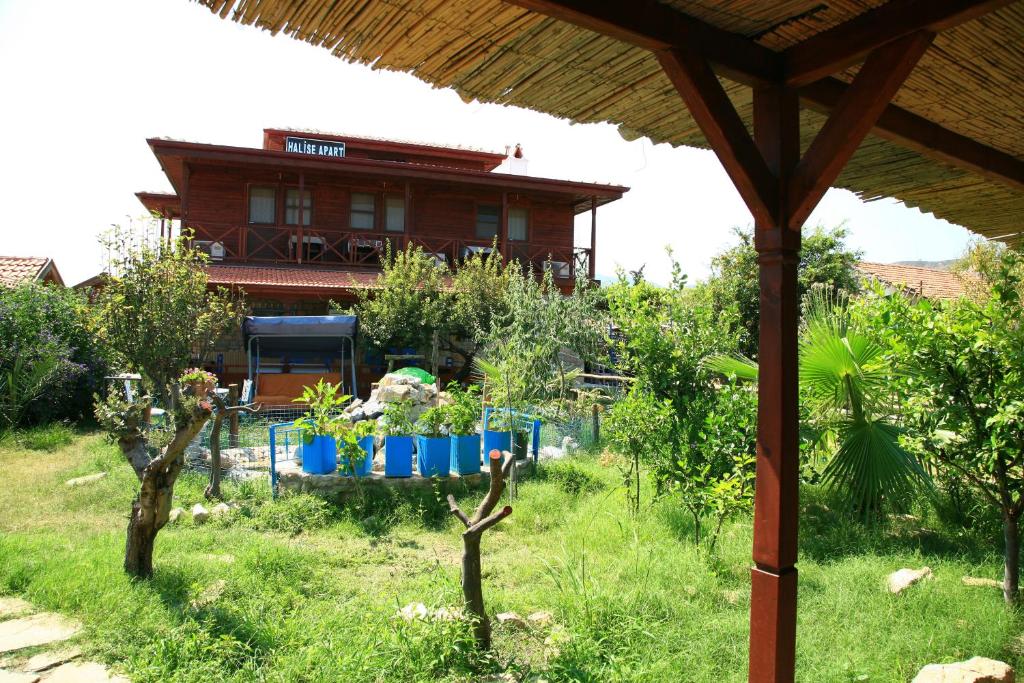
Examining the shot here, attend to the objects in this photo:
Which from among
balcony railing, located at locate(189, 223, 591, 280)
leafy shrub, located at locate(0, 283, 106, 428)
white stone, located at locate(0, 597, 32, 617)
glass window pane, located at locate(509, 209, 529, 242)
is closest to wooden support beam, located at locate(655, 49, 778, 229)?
white stone, located at locate(0, 597, 32, 617)

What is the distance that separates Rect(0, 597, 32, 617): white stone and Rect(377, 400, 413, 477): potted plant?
12.3ft

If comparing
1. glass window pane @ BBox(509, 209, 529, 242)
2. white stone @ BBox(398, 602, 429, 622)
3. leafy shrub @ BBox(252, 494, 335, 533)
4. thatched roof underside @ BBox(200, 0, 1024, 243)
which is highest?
glass window pane @ BBox(509, 209, 529, 242)

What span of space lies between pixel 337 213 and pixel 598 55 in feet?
53.3

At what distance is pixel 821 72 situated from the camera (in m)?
2.69

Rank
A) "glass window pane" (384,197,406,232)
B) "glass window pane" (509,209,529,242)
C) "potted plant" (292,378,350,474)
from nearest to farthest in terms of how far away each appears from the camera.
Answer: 1. "potted plant" (292,378,350,474)
2. "glass window pane" (384,197,406,232)
3. "glass window pane" (509,209,529,242)

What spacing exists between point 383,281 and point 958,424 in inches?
455

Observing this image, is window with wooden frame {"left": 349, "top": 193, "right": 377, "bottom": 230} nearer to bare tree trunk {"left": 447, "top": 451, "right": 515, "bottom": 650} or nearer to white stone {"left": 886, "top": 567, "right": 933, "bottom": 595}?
bare tree trunk {"left": 447, "top": 451, "right": 515, "bottom": 650}

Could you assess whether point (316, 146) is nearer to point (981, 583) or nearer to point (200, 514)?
point (200, 514)

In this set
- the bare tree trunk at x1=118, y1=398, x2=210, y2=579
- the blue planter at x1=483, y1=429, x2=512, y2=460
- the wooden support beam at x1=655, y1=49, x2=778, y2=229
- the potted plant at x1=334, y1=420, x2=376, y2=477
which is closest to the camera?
the wooden support beam at x1=655, y1=49, x2=778, y2=229

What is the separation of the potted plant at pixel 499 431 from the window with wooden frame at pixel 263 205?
11457mm

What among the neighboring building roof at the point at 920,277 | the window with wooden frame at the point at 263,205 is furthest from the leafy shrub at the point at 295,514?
the neighboring building roof at the point at 920,277

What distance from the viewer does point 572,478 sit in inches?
319

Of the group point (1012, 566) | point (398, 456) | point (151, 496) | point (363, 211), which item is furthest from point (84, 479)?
point (363, 211)

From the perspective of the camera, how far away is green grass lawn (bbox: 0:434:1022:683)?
3.59 m
